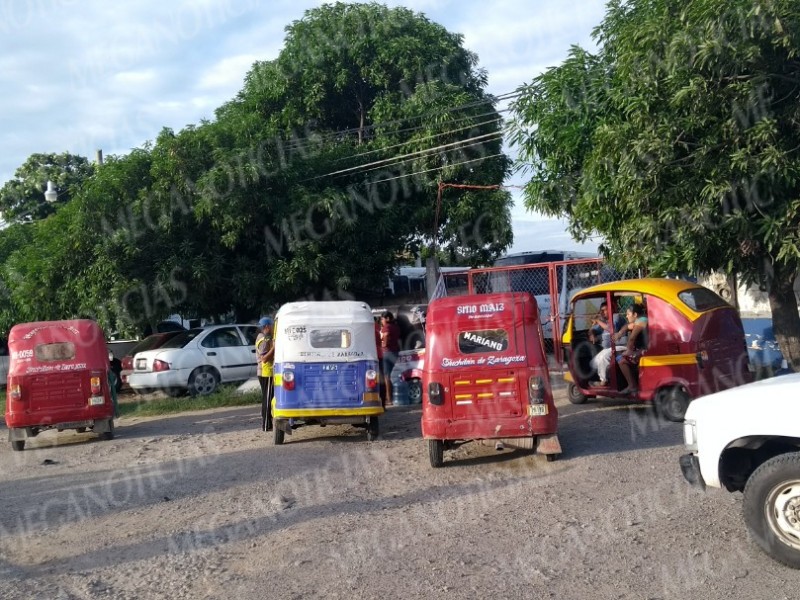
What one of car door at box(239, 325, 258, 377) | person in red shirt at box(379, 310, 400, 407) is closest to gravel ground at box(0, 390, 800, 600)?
person in red shirt at box(379, 310, 400, 407)

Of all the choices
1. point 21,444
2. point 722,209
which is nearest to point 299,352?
point 21,444

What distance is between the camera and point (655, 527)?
6.86m

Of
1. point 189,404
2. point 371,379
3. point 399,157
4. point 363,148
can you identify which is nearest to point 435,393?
point 371,379

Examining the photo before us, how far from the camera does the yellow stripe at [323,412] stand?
37.4 feet

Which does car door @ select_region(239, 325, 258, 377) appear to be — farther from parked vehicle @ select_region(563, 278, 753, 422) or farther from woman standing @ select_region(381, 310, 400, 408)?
parked vehicle @ select_region(563, 278, 753, 422)

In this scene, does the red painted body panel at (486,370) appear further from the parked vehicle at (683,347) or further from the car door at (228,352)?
the car door at (228,352)

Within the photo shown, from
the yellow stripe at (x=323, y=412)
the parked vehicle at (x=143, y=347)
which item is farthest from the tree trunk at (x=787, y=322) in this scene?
the parked vehicle at (x=143, y=347)

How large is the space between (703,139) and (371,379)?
538cm

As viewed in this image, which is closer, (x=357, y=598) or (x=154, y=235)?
(x=357, y=598)

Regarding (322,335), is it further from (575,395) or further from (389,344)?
(575,395)

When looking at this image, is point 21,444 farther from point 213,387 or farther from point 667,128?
point 667,128

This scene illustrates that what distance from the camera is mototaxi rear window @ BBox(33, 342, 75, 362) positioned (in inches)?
517

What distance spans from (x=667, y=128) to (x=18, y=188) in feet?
110

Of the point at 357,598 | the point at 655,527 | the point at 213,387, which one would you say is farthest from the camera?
the point at 213,387
